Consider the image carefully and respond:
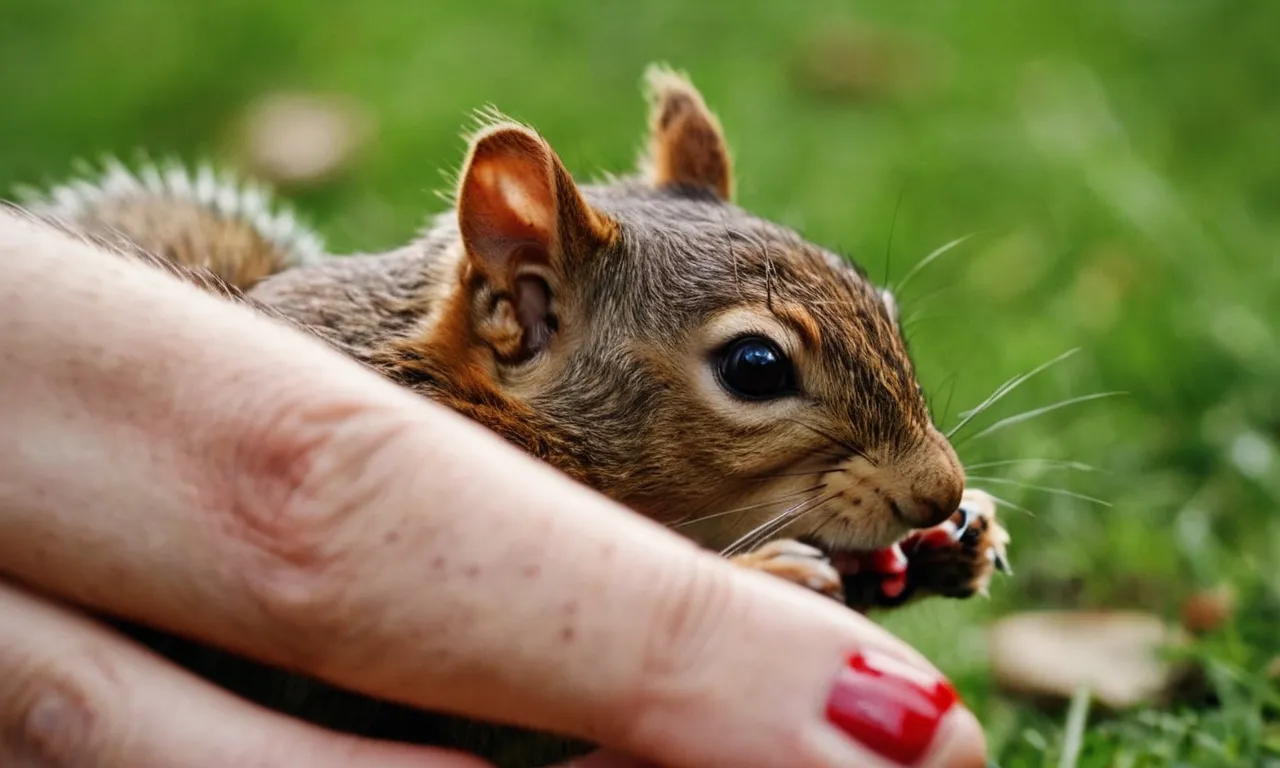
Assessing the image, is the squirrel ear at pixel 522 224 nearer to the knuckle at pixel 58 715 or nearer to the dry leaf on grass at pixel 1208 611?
the knuckle at pixel 58 715

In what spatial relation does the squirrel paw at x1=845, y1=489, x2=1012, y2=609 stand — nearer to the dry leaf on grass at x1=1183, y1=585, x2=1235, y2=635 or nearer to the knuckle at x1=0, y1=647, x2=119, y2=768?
the dry leaf on grass at x1=1183, y1=585, x2=1235, y2=635

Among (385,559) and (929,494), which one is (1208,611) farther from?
(385,559)

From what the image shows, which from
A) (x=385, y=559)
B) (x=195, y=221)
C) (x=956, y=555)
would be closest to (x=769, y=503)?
(x=956, y=555)

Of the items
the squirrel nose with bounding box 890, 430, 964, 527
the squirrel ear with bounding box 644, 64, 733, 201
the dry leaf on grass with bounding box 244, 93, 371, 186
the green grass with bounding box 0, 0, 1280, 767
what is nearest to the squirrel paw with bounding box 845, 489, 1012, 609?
the squirrel nose with bounding box 890, 430, 964, 527

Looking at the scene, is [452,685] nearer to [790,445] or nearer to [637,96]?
[790,445]

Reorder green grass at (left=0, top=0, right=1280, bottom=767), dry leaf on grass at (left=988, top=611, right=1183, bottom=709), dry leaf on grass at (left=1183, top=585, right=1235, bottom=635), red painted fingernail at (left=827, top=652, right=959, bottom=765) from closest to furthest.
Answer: red painted fingernail at (left=827, top=652, right=959, bottom=765) < dry leaf on grass at (left=988, top=611, right=1183, bottom=709) < dry leaf on grass at (left=1183, top=585, right=1235, bottom=635) < green grass at (left=0, top=0, right=1280, bottom=767)

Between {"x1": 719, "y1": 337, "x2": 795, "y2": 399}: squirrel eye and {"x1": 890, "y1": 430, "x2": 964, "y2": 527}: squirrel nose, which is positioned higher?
{"x1": 719, "y1": 337, "x2": 795, "y2": 399}: squirrel eye

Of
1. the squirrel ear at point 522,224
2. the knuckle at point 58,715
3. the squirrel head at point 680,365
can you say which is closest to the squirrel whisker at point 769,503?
the squirrel head at point 680,365
